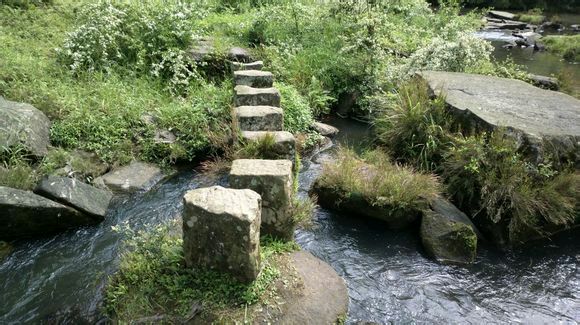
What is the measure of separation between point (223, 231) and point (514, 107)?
5.23 metres

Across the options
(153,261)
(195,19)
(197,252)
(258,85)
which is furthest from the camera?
(195,19)

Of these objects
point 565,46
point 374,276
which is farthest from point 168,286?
point 565,46

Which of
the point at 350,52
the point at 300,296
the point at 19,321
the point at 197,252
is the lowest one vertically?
the point at 19,321

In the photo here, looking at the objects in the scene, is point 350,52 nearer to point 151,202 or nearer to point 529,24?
point 151,202

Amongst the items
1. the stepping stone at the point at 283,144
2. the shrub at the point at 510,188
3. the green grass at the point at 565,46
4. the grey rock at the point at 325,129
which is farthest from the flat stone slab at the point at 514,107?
the green grass at the point at 565,46

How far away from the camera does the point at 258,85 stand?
7.79 meters

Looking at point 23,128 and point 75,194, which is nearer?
point 75,194

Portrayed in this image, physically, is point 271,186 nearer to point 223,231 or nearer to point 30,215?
point 223,231

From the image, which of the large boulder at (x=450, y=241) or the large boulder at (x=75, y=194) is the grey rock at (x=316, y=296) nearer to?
the large boulder at (x=450, y=241)

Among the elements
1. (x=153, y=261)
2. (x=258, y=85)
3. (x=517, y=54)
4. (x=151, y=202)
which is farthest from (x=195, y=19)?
(x=517, y=54)

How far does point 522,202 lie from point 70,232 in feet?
18.1

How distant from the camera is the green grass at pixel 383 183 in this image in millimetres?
5406

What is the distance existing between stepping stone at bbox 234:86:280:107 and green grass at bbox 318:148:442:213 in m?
1.80

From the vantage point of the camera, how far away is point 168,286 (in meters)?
3.72
